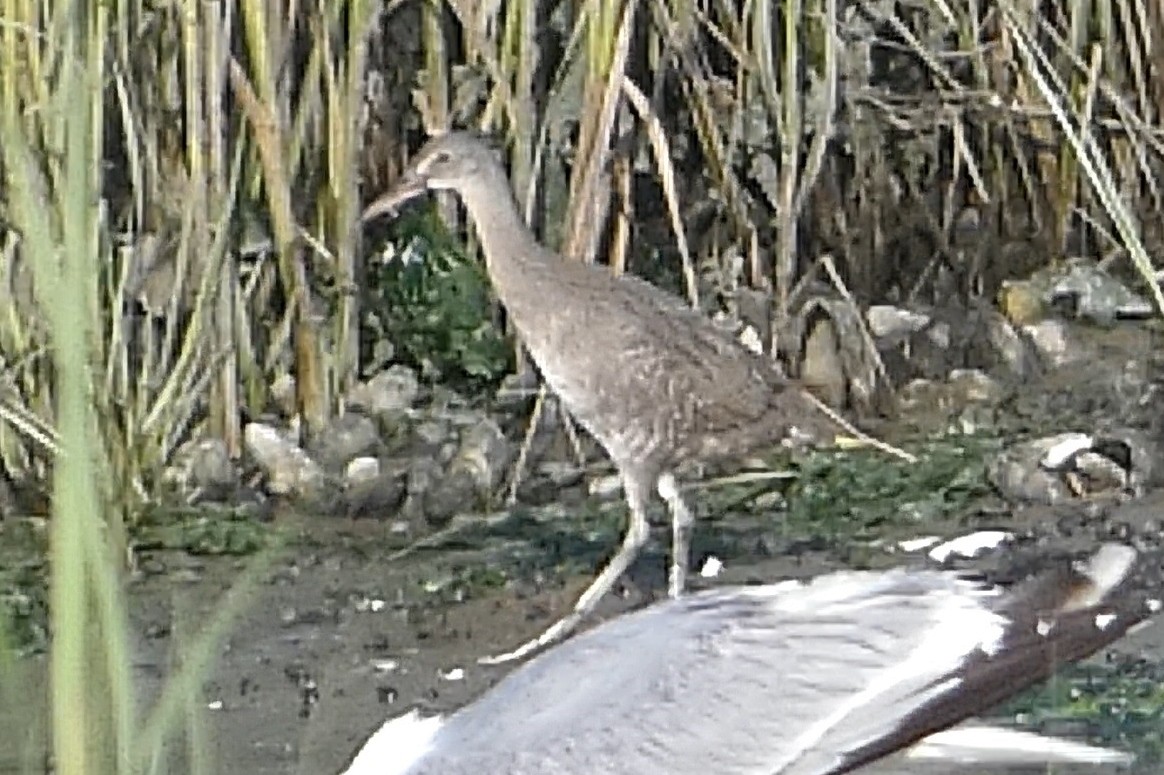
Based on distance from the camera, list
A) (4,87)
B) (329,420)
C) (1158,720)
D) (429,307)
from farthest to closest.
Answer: (429,307) < (329,420) < (4,87) < (1158,720)

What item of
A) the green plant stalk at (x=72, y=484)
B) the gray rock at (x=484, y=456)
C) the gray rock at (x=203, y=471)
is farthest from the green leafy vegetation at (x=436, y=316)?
the green plant stalk at (x=72, y=484)

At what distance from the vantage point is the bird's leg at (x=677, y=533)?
5348 mm

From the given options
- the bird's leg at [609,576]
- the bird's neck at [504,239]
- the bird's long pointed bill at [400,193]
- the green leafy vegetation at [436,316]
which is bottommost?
the bird's leg at [609,576]

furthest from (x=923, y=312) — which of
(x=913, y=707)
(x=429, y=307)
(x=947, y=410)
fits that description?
(x=913, y=707)

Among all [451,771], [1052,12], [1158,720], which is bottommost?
[1158,720]

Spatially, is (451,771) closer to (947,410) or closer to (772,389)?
(772,389)

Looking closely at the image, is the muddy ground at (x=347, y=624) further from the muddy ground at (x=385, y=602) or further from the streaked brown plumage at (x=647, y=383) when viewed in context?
the streaked brown plumage at (x=647, y=383)

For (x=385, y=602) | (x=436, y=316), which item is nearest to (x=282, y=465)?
(x=385, y=602)

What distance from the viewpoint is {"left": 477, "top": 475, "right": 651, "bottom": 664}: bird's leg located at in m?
5.02

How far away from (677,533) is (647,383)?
258 mm

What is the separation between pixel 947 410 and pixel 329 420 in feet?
4.17

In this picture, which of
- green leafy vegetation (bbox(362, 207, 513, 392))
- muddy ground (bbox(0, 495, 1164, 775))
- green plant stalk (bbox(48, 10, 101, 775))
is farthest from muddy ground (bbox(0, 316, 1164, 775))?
green plant stalk (bbox(48, 10, 101, 775))

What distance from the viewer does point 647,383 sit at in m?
5.44

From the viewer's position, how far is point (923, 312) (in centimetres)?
684
